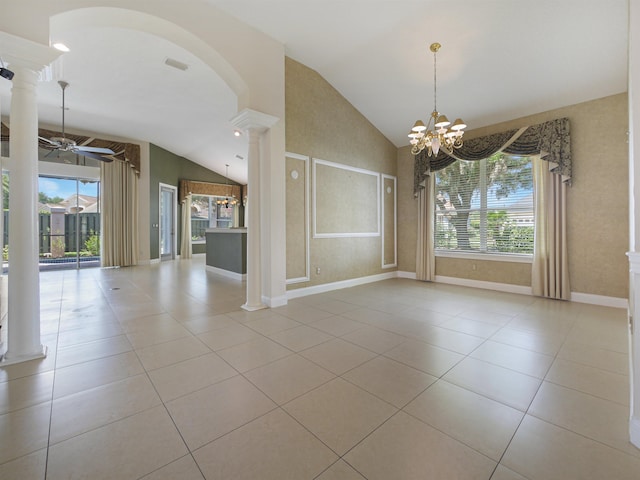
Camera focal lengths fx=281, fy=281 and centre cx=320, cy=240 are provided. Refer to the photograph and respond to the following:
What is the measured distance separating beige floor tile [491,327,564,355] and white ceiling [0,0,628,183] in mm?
3563

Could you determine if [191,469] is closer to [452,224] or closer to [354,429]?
[354,429]

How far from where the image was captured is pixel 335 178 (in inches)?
203

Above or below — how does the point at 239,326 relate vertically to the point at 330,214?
below

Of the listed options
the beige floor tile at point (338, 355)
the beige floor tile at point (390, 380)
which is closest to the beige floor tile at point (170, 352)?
the beige floor tile at point (338, 355)

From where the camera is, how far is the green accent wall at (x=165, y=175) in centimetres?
883

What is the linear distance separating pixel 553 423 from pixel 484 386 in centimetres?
42

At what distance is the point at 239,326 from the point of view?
10.5 ft

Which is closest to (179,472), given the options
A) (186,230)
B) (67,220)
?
(67,220)

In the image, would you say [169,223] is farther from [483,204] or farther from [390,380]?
[390,380]

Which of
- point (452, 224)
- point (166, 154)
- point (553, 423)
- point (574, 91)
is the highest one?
point (166, 154)

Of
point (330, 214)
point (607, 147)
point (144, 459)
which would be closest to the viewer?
point (144, 459)

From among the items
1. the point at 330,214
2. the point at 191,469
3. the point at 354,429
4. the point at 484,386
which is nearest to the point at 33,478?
the point at 191,469

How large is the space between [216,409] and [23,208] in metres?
2.26

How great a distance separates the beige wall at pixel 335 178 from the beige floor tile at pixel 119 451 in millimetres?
2924
